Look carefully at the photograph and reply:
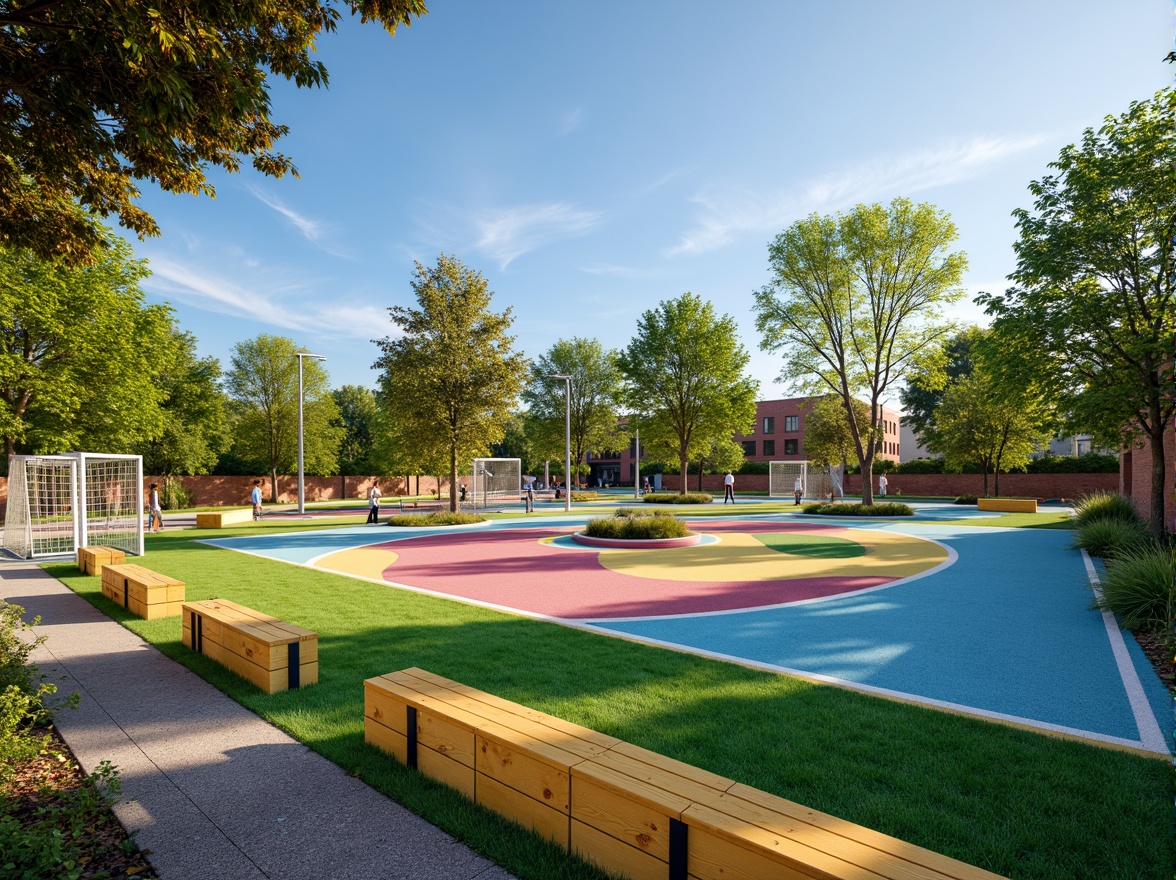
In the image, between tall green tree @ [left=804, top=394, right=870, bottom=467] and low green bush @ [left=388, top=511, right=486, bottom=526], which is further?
tall green tree @ [left=804, top=394, right=870, bottom=467]

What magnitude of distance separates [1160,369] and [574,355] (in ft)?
146

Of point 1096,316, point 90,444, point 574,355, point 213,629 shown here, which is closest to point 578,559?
point 213,629

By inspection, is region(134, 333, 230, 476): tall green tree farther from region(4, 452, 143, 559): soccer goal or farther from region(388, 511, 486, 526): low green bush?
region(388, 511, 486, 526): low green bush

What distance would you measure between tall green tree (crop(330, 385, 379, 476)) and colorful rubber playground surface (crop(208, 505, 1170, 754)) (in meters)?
40.8

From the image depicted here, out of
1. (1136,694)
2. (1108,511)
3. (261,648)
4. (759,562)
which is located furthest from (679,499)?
(261,648)

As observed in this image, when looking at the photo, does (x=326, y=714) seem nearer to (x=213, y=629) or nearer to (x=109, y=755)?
(x=109, y=755)

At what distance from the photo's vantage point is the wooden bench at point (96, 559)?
40.9 ft

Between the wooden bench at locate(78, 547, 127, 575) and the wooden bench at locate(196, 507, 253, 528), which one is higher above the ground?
the wooden bench at locate(78, 547, 127, 575)

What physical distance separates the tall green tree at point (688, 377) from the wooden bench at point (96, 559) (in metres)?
31.1

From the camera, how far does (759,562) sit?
14477 mm

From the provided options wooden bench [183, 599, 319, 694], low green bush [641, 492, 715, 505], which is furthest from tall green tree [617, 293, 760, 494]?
wooden bench [183, 599, 319, 694]

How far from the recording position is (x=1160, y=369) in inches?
538

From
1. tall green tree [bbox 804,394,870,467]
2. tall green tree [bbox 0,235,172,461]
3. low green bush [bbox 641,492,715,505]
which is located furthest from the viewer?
tall green tree [bbox 804,394,870,467]

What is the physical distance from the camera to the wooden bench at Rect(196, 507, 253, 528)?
24.2 metres
